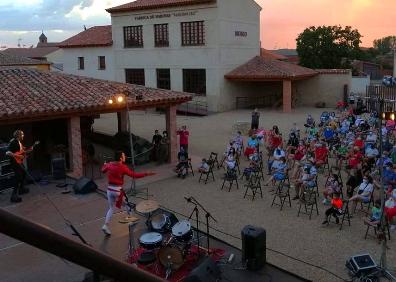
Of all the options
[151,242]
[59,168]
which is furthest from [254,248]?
[59,168]

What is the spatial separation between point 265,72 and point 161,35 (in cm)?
938

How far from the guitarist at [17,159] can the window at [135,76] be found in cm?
2619

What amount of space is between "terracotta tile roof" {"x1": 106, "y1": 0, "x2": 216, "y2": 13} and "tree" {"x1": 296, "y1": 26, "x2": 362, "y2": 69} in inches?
674

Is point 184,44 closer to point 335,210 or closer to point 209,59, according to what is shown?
point 209,59

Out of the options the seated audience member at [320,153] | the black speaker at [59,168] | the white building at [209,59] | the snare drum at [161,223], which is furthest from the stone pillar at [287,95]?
the snare drum at [161,223]

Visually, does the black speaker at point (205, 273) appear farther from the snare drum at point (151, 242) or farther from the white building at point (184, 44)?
the white building at point (184, 44)

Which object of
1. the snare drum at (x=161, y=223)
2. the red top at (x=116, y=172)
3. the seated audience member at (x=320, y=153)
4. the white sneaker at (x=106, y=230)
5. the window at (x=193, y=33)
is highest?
the window at (x=193, y=33)

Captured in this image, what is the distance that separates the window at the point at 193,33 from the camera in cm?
3488

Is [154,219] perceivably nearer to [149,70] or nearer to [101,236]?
[101,236]

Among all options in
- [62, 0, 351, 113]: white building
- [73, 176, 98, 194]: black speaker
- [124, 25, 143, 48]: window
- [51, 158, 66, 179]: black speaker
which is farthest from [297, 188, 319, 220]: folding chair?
[124, 25, 143, 48]: window

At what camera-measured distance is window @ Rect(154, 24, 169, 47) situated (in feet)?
121

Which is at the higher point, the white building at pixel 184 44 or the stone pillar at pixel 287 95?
the white building at pixel 184 44

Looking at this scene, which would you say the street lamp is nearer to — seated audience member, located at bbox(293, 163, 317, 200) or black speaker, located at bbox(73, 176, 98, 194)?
black speaker, located at bbox(73, 176, 98, 194)

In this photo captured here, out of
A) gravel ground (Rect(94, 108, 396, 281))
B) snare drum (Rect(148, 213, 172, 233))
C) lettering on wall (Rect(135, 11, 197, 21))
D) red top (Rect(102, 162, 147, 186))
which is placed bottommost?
gravel ground (Rect(94, 108, 396, 281))
